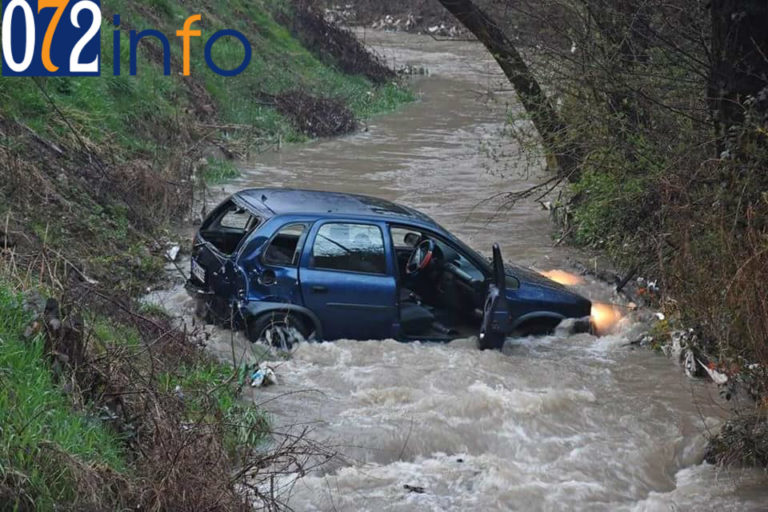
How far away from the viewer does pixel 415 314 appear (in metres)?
9.62

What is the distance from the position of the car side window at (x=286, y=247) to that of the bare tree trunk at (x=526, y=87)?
5027 millimetres

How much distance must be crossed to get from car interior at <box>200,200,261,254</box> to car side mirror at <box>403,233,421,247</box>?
1.63m

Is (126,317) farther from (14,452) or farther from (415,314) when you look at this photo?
(14,452)

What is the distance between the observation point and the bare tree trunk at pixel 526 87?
1350 centimetres

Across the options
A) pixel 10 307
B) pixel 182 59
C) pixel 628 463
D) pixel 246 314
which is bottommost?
pixel 628 463

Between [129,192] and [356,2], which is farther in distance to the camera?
[356,2]

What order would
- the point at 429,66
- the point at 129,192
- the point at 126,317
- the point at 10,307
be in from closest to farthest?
1. the point at 10,307
2. the point at 126,317
3. the point at 129,192
4. the point at 429,66

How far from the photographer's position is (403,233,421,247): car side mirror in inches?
400

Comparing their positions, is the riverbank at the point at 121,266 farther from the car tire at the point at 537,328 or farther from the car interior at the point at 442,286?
the car tire at the point at 537,328

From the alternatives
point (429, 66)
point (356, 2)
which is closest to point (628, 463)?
point (429, 66)

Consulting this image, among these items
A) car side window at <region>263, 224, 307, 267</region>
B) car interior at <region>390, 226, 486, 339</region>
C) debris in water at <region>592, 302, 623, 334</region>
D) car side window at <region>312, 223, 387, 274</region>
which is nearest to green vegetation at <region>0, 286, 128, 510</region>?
car side window at <region>263, 224, 307, 267</region>

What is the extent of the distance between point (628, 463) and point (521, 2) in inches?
326

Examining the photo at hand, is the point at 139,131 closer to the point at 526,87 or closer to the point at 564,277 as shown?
the point at 526,87

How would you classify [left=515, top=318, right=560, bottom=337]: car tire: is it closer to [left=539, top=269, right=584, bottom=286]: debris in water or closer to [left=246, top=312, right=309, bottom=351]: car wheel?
[left=246, top=312, right=309, bottom=351]: car wheel
